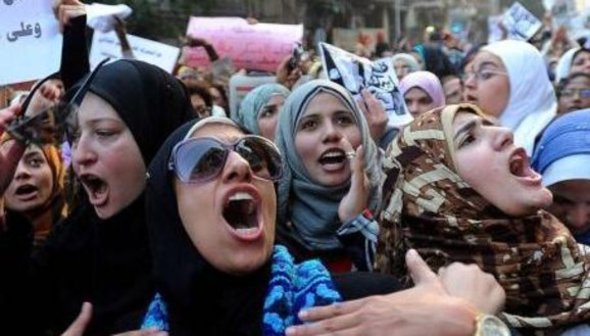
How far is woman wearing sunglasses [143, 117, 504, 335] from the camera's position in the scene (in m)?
1.87

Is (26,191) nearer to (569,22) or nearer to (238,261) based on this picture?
(238,261)

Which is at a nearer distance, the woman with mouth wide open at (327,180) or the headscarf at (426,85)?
the woman with mouth wide open at (327,180)

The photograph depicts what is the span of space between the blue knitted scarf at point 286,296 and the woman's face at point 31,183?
4.46ft

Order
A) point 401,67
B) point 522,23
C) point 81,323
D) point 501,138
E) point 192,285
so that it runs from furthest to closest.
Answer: point 522,23
point 401,67
point 501,138
point 81,323
point 192,285

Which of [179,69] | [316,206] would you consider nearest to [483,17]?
[179,69]

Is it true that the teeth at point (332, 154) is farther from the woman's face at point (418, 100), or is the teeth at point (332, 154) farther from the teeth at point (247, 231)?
the woman's face at point (418, 100)

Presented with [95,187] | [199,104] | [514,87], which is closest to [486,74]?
[514,87]

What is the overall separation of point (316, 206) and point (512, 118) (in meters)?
1.76

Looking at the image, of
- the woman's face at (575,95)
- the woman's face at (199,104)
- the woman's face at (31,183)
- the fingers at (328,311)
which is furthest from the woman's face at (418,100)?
the fingers at (328,311)

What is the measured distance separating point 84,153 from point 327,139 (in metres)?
1.15

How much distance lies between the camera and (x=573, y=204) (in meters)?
2.52

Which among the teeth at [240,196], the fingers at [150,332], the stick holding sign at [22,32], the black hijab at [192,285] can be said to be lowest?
the fingers at [150,332]

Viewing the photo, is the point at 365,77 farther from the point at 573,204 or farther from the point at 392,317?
the point at 392,317

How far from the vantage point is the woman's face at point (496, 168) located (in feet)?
7.03
